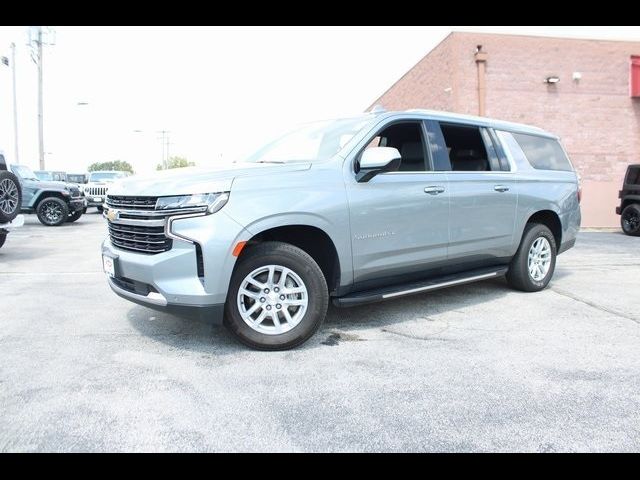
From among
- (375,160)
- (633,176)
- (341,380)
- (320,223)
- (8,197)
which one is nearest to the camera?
(341,380)

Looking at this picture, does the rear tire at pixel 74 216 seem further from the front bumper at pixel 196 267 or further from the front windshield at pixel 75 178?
the front windshield at pixel 75 178

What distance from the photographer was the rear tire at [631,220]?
13.4 meters

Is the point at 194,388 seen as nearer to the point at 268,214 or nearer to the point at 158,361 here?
the point at 158,361

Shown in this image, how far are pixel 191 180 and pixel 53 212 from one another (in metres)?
14.0

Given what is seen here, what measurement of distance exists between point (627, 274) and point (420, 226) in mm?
4422

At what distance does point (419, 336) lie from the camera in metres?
4.14

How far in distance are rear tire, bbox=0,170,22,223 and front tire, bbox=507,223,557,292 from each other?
801 centimetres

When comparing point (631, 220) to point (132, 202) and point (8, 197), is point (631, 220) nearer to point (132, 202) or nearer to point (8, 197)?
point (132, 202)

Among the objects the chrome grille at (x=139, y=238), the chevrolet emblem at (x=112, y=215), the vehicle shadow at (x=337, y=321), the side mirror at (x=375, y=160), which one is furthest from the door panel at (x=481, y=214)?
the chevrolet emblem at (x=112, y=215)

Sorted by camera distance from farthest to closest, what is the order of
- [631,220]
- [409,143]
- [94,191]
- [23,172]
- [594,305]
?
1. [94,191]
2. [23,172]
3. [631,220]
4. [594,305]
5. [409,143]

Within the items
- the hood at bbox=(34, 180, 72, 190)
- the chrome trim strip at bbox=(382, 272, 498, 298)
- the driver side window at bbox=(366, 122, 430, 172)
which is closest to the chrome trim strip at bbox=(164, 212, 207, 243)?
the chrome trim strip at bbox=(382, 272, 498, 298)

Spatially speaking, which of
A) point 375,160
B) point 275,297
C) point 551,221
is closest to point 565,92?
point 551,221

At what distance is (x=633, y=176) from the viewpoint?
45.2ft

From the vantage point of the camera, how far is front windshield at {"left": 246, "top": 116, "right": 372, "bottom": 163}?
4324 mm
